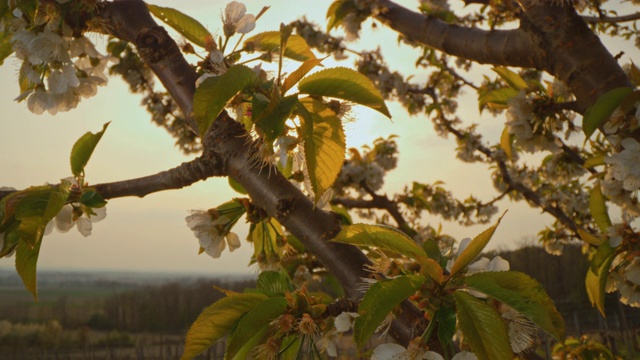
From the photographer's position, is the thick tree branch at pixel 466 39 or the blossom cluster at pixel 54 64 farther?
the thick tree branch at pixel 466 39

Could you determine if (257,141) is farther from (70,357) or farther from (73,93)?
(70,357)

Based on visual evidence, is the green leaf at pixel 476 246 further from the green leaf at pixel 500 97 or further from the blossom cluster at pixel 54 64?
the green leaf at pixel 500 97

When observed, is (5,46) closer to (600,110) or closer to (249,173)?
(249,173)

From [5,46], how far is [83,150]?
204mm

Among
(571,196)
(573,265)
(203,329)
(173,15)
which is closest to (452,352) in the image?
(203,329)

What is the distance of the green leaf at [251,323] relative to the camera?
49 cm

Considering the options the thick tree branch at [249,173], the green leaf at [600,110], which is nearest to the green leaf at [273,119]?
the thick tree branch at [249,173]

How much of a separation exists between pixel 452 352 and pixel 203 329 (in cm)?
23

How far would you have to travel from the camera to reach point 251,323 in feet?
1.61

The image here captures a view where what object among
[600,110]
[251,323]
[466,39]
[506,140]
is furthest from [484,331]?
[466,39]

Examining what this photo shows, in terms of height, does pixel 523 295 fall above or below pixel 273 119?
below

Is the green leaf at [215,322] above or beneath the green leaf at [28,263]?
beneath

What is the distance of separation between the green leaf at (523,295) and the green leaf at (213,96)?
25 centimetres

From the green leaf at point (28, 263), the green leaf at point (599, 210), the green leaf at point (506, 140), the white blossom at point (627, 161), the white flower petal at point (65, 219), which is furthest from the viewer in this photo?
the green leaf at point (506, 140)
